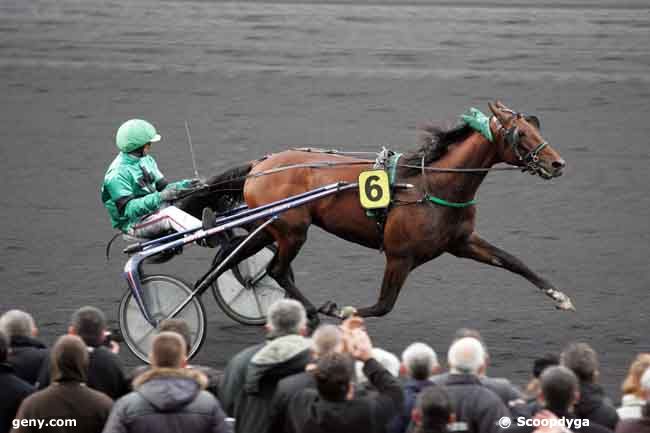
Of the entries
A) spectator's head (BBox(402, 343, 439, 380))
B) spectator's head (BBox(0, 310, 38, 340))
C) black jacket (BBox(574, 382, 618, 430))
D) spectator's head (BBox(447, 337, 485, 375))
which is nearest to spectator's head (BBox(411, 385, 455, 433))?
spectator's head (BBox(447, 337, 485, 375))

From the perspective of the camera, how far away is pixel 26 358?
6.29 m

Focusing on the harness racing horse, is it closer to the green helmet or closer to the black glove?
the black glove

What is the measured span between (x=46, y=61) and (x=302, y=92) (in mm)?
3393

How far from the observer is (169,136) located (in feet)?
43.8

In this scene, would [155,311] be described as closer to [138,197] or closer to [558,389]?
[138,197]

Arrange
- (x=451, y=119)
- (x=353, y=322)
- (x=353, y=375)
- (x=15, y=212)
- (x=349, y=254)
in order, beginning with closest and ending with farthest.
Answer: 1. (x=353, y=375)
2. (x=353, y=322)
3. (x=349, y=254)
4. (x=15, y=212)
5. (x=451, y=119)

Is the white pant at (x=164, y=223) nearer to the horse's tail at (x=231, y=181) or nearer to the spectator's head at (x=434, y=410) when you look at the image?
the horse's tail at (x=231, y=181)

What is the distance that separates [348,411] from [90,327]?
60.0 inches

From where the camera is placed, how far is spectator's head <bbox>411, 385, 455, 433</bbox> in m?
5.06

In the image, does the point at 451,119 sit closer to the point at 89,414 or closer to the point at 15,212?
the point at 15,212

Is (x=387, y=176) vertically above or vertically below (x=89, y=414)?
above

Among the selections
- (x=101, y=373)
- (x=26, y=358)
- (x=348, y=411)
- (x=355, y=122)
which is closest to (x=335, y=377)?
(x=348, y=411)

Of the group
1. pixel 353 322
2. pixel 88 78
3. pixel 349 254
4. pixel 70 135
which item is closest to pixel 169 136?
pixel 70 135

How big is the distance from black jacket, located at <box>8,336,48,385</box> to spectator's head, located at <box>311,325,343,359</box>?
143cm
